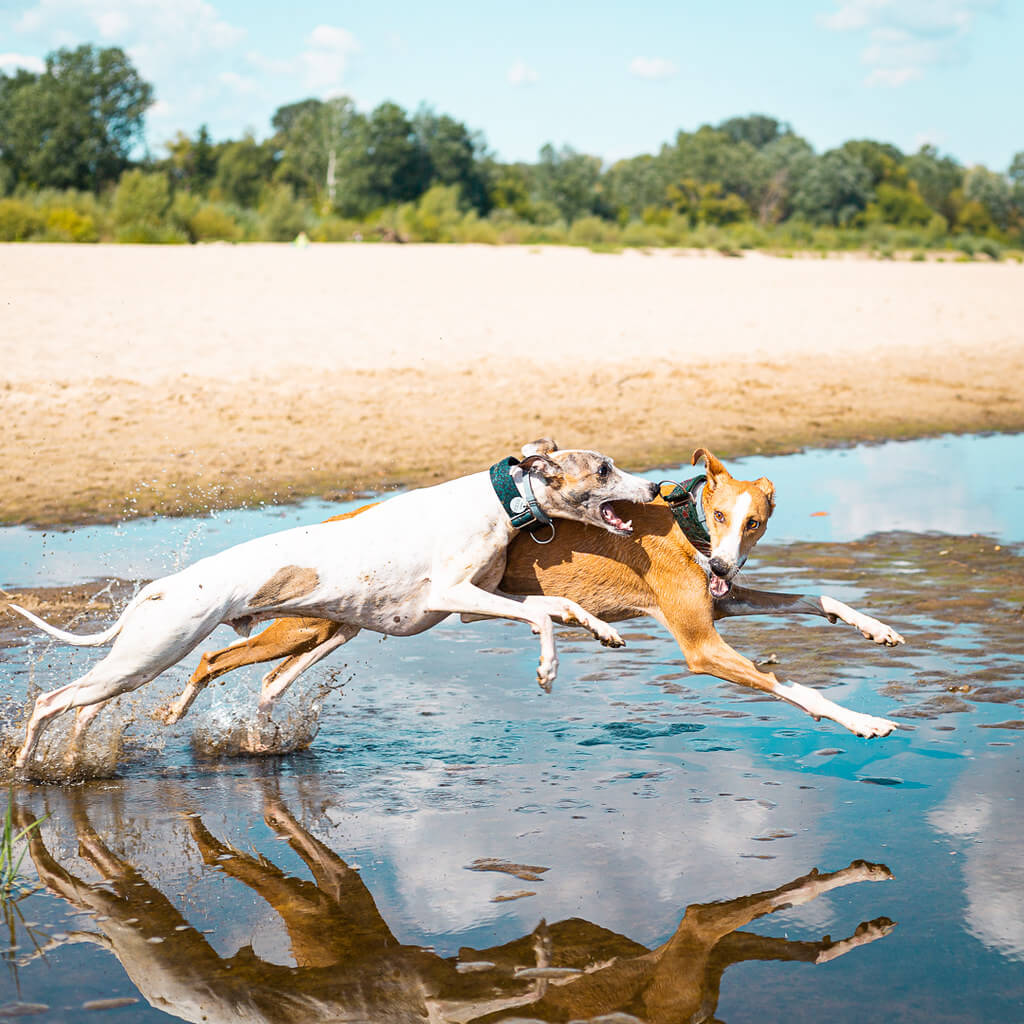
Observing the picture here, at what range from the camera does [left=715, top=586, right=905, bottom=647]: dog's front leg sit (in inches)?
225

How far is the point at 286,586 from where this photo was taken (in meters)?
5.14

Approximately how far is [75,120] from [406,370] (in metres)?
43.3

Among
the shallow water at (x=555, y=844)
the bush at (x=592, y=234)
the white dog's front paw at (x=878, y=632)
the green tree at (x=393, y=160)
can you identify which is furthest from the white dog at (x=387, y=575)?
the green tree at (x=393, y=160)

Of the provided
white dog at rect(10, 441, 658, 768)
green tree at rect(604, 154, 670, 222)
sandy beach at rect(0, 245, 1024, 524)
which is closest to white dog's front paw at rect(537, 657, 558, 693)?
white dog at rect(10, 441, 658, 768)

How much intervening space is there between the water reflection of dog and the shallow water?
12 mm

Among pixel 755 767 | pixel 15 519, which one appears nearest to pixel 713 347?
pixel 15 519

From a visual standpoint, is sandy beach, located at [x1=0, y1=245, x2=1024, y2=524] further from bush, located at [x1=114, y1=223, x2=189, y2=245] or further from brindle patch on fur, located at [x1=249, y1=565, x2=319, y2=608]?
brindle patch on fur, located at [x1=249, y1=565, x2=319, y2=608]

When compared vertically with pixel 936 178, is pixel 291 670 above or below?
below

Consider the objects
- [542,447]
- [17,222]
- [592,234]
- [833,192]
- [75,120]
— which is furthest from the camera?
[833,192]

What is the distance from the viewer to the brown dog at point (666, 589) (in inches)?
214

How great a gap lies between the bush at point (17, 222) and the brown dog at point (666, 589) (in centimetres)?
2251

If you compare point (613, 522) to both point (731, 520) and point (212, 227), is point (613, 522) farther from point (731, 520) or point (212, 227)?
point (212, 227)

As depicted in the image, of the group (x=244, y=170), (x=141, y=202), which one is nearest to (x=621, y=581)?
(x=141, y=202)

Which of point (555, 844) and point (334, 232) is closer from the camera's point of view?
point (555, 844)
